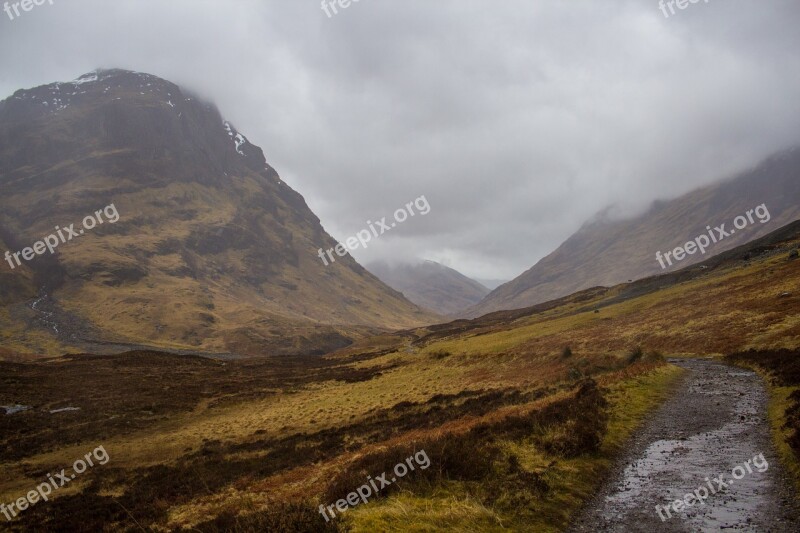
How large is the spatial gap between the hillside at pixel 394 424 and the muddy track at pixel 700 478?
630mm

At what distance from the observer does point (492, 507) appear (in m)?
9.98

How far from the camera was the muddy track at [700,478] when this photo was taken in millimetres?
9445

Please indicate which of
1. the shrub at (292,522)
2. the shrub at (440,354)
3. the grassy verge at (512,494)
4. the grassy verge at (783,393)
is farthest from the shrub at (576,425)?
the shrub at (440,354)

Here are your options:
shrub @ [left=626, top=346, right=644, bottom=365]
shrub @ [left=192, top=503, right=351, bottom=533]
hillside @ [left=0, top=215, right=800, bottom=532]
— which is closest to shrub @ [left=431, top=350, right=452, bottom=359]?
hillside @ [left=0, top=215, right=800, bottom=532]

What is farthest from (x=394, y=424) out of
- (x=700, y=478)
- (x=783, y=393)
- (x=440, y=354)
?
(x=440, y=354)

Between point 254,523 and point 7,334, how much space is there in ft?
587

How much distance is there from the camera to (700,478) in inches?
458

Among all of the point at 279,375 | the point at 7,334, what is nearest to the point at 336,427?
the point at 279,375

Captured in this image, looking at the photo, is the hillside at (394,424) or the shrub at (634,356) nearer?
the hillside at (394,424)

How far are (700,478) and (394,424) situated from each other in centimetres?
2243

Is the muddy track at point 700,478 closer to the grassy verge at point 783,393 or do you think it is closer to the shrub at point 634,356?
the grassy verge at point 783,393

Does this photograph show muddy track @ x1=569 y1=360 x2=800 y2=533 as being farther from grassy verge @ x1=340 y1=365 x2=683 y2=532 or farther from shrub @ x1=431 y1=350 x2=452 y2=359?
shrub @ x1=431 y1=350 x2=452 y2=359

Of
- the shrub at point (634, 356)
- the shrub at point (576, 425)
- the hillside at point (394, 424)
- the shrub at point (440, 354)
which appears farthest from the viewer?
the shrub at point (440, 354)

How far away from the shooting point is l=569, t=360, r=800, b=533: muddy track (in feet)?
31.0
